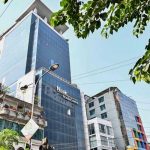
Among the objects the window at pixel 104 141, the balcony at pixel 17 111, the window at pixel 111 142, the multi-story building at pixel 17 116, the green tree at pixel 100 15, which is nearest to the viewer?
the green tree at pixel 100 15

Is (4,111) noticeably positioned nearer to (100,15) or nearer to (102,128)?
(100,15)

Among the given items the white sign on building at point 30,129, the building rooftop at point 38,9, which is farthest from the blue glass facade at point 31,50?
the white sign on building at point 30,129

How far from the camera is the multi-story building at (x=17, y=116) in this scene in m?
29.8

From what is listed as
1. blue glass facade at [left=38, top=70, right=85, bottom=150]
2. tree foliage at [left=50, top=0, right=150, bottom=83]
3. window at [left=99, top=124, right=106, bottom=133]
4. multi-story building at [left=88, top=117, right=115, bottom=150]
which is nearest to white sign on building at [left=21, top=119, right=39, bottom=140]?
tree foliage at [left=50, top=0, right=150, bottom=83]

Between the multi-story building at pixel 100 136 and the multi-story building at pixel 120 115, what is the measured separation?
15.1 ft

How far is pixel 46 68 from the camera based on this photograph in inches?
2222

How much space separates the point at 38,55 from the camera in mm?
59969

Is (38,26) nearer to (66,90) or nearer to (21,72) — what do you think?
(21,72)

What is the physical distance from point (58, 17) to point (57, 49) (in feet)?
223

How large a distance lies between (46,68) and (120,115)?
96.0ft

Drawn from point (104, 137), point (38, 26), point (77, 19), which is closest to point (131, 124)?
point (104, 137)

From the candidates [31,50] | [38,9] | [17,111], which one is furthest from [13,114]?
[38,9]

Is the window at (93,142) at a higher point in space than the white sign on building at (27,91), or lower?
lower

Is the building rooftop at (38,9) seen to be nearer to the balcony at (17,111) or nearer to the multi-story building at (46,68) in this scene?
the multi-story building at (46,68)
